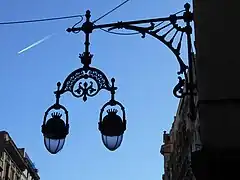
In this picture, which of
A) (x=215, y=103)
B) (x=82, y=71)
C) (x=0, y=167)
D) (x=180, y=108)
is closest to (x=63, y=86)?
(x=82, y=71)

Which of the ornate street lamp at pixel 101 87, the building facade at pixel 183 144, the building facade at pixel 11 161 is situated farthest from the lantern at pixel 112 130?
the building facade at pixel 11 161

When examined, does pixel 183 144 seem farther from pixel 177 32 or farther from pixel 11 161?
pixel 177 32

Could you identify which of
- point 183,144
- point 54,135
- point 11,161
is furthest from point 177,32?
point 11,161

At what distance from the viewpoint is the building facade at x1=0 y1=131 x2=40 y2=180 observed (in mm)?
44219

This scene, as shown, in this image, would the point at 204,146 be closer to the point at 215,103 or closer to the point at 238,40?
the point at 215,103

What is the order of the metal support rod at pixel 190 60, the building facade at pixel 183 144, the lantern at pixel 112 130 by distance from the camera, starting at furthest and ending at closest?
the building facade at pixel 183 144, the lantern at pixel 112 130, the metal support rod at pixel 190 60

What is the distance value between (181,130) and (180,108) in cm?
147

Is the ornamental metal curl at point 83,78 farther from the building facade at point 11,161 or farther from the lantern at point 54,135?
the building facade at point 11,161

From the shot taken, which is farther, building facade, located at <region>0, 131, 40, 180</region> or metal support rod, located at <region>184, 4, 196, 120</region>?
building facade, located at <region>0, 131, 40, 180</region>

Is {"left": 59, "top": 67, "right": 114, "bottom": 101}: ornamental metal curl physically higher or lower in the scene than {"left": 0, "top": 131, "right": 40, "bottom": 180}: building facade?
lower

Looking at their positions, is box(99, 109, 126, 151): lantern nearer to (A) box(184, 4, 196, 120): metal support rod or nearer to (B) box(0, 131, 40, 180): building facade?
(A) box(184, 4, 196, 120): metal support rod

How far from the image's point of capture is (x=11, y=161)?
1882 inches

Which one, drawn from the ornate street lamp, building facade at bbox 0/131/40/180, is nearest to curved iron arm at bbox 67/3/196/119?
the ornate street lamp

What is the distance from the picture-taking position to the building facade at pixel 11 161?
145 ft
